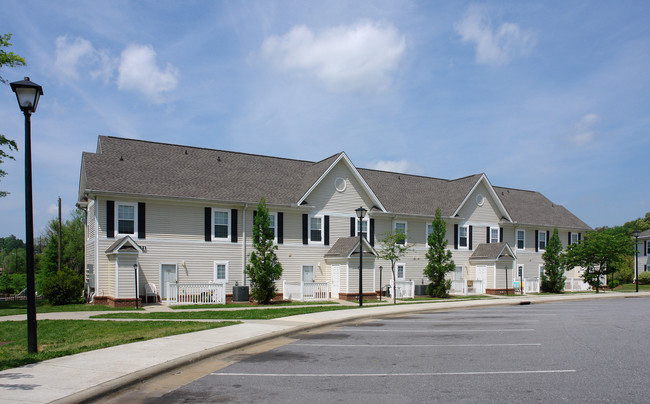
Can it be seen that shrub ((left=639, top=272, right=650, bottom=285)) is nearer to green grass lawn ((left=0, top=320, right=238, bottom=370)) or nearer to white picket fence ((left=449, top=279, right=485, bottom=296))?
white picket fence ((left=449, top=279, right=485, bottom=296))

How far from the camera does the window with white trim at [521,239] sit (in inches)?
1708

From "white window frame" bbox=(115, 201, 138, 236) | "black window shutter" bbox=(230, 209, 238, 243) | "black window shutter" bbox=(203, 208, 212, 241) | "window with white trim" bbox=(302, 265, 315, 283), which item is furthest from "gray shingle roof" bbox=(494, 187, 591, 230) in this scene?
"white window frame" bbox=(115, 201, 138, 236)

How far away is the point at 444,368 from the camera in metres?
9.87

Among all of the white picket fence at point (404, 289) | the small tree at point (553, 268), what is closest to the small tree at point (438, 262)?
the white picket fence at point (404, 289)

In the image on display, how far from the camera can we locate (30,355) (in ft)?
34.7

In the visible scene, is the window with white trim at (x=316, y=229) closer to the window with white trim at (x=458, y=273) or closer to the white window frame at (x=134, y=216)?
the white window frame at (x=134, y=216)

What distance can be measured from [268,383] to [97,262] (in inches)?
812

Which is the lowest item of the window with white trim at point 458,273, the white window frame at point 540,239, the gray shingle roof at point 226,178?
the window with white trim at point 458,273

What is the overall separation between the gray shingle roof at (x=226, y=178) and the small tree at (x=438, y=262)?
6.61ft

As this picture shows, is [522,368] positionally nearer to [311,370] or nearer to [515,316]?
[311,370]

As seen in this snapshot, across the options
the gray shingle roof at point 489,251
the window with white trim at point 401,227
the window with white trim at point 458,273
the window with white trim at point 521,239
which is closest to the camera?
the window with white trim at point 401,227

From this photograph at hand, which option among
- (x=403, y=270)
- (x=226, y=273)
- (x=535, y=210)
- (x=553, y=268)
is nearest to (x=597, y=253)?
(x=553, y=268)

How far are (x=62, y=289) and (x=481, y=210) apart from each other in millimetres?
29608

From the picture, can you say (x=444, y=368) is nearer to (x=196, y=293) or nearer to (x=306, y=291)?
(x=196, y=293)
